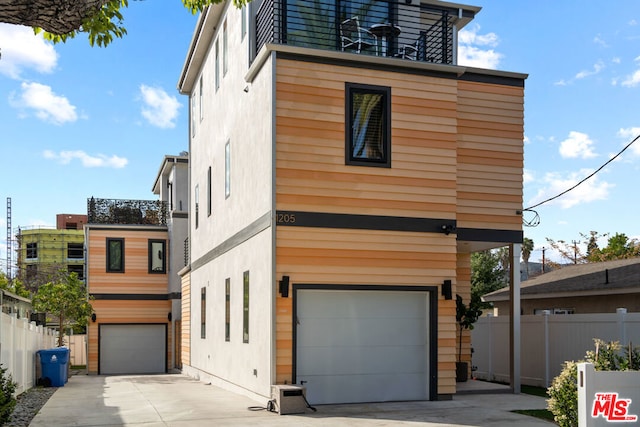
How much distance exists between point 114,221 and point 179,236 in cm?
402

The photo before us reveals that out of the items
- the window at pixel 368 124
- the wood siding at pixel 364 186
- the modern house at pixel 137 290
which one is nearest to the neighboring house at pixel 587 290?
the wood siding at pixel 364 186

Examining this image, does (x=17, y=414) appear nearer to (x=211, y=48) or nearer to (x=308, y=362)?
(x=308, y=362)

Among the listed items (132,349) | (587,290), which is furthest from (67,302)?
(587,290)

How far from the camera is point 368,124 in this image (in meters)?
14.3

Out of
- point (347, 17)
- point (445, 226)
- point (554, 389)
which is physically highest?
point (347, 17)

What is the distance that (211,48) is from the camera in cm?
2192

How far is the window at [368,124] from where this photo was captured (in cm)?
1409

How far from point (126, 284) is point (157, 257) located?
5.87 feet

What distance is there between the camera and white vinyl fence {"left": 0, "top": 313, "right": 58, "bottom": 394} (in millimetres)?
14789

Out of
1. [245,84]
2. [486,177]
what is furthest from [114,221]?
[486,177]

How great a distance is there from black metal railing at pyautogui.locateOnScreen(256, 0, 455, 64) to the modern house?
16.9 meters

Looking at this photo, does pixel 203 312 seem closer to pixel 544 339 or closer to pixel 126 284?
pixel 126 284

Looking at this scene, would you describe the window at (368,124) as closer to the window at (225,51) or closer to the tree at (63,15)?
the window at (225,51)

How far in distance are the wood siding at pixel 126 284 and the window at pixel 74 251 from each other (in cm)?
5841
